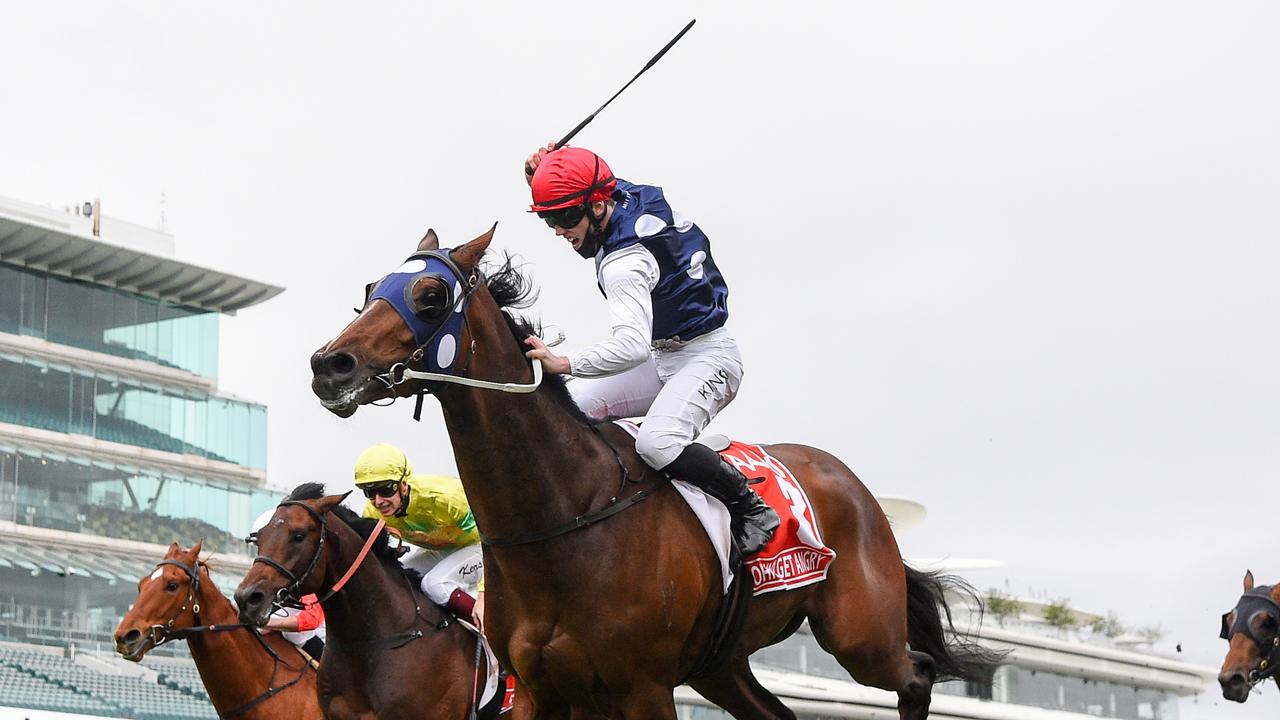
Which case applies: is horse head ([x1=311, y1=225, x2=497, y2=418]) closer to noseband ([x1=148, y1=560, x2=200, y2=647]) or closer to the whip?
the whip

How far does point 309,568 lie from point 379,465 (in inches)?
27.2

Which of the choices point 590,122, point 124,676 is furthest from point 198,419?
point 590,122

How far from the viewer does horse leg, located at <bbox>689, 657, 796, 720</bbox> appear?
25.1ft

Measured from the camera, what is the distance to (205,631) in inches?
408

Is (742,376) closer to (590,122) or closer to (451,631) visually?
(590,122)

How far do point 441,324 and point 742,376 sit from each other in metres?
1.77

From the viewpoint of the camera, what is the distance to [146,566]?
38312 millimetres

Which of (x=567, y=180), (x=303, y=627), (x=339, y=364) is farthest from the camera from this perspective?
(x=303, y=627)

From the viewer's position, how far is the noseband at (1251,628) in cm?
1088

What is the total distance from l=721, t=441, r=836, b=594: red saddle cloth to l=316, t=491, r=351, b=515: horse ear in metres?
3.17

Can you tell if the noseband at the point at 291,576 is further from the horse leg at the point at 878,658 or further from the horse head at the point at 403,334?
the horse head at the point at 403,334

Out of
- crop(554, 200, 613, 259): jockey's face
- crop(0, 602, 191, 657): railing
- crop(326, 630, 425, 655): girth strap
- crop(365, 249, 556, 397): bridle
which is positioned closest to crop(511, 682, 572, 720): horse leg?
crop(365, 249, 556, 397): bridle

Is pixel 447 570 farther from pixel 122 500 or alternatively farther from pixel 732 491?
pixel 122 500

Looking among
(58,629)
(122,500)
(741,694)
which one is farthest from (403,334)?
(122,500)
